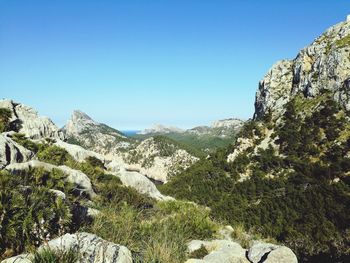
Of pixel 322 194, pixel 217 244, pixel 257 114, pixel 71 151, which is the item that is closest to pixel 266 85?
pixel 257 114

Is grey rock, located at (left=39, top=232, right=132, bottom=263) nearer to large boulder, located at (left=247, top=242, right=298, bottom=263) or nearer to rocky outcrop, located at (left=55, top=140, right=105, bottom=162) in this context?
large boulder, located at (left=247, top=242, right=298, bottom=263)

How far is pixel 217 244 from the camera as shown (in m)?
12.0

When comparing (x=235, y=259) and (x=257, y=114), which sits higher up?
(x=257, y=114)

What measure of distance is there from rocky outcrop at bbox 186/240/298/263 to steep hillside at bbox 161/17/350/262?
2822 centimetres

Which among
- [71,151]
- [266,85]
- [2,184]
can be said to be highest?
[266,85]

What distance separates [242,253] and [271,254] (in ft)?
5.02

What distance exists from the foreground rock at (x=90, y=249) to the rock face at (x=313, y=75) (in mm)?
72944

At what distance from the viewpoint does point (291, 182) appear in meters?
65.3

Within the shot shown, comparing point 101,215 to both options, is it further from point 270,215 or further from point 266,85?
point 266,85

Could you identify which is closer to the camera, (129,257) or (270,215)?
(129,257)

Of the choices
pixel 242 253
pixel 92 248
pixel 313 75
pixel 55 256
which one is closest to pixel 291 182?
pixel 313 75

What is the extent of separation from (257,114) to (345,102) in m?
45.7

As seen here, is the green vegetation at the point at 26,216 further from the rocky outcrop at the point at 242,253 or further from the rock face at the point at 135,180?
the rock face at the point at 135,180

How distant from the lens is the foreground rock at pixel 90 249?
6.51 m
